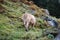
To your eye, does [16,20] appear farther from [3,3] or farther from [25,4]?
[25,4]

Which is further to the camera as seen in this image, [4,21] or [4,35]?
[4,21]

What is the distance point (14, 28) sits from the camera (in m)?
12.6

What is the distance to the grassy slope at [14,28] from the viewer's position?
37.0 ft

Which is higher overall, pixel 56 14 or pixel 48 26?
pixel 48 26

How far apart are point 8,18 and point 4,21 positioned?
768 mm

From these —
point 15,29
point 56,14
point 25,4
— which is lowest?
point 56,14

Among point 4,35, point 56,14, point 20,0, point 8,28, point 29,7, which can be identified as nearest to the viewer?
point 4,35

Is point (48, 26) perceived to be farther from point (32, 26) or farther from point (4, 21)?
point (4, 21)

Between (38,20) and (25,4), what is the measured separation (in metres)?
4.34

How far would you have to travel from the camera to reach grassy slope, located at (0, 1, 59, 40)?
1128 centimetres

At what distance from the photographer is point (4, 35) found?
11305mm

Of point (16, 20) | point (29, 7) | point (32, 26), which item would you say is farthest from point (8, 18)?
point (29, 7)

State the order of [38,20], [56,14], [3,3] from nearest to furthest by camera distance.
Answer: [38,20], [3,3], [56,14]

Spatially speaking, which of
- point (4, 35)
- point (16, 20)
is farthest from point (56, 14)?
point (4, 35)
